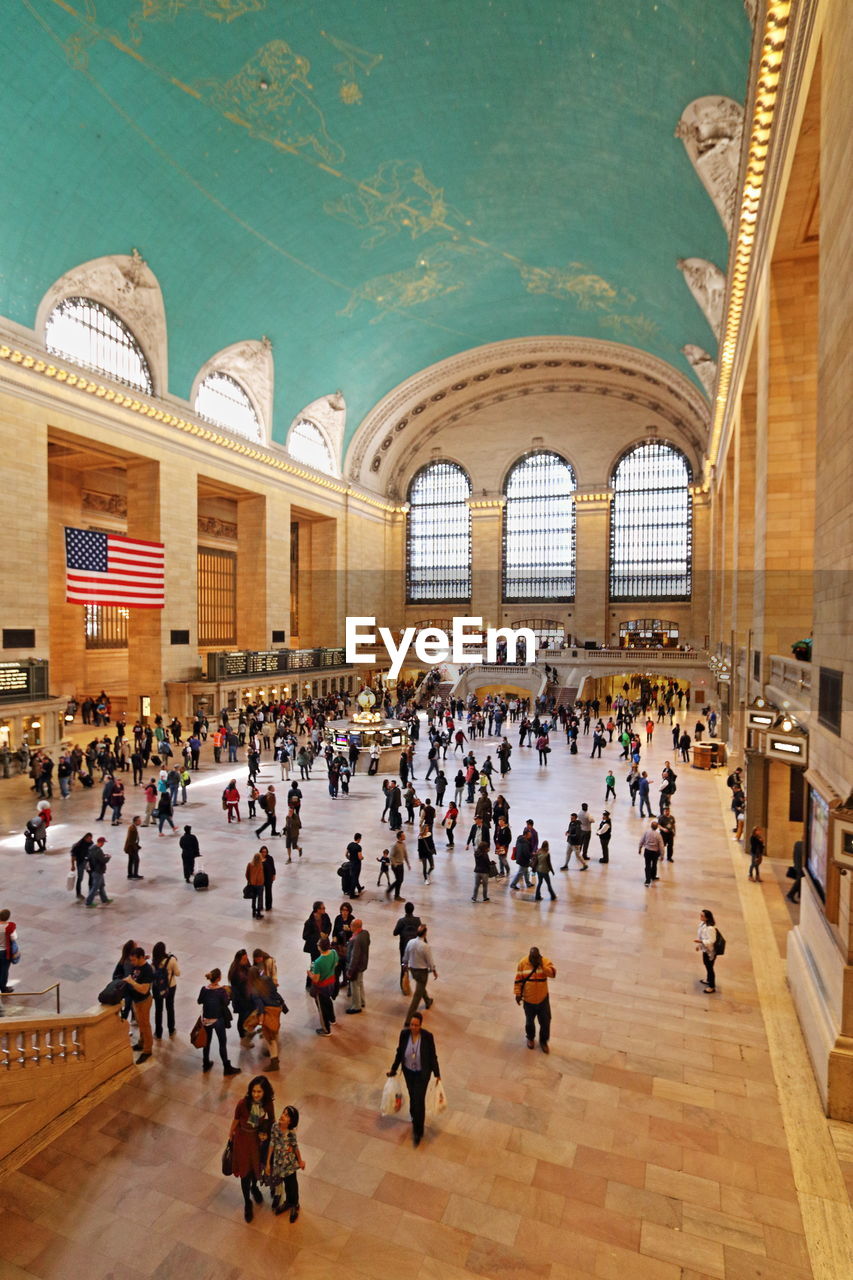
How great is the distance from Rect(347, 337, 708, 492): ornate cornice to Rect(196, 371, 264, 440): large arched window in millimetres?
7902

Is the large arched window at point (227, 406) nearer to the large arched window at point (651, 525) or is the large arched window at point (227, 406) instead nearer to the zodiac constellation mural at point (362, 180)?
the zodiac constellation mural at point (362, 180)

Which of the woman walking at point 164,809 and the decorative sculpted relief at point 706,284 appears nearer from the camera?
the woman walking at point 164,809

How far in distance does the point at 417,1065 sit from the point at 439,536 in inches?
1459

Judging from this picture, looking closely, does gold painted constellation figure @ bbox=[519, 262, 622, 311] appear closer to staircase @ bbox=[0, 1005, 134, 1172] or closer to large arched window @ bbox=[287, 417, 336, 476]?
large arched window @ bbox=[287, 417, 336, 476]

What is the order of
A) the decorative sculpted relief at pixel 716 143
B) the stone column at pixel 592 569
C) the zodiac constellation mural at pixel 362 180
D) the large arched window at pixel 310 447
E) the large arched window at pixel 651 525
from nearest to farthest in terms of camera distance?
1. the decorative sculpted relief at pixel 716 143
2. the zodiac constellation mural at pixel 362 180
3. the large arched window at pixel 310 447
4. the large arched window at pixel 651 525
5. the stone column at pixel 592 569

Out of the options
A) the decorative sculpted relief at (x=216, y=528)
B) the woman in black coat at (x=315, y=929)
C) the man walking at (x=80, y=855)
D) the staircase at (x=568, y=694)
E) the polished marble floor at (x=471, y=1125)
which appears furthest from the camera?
the decorative sculpted relief at (x=216, y=528)

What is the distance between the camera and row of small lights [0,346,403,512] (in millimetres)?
17953

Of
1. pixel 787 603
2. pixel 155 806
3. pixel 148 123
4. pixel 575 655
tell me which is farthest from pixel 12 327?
pixel 575 655

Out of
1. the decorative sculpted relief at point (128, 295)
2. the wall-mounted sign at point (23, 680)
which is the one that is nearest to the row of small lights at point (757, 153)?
the decorative sculpted relief at point (128, 295)

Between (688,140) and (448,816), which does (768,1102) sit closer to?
(448,816)

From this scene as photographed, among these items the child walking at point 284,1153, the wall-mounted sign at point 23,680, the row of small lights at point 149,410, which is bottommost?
the child walking at point 284,1153

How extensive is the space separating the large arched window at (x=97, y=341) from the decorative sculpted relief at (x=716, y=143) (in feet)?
52.5

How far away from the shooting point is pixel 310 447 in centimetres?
3262

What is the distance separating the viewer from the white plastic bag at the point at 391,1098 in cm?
473
